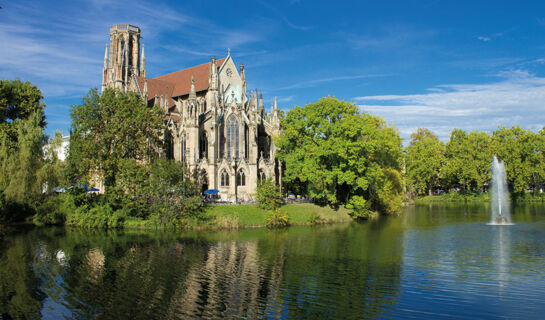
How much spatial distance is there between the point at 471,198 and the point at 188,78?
62204 mm

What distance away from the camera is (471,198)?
86.1 meters

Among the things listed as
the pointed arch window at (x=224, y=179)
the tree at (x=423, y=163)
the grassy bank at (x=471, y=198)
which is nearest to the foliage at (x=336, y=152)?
the pointed arch window at (x=224, y=179)

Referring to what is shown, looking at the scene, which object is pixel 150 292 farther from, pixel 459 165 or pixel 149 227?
pixel 459 165

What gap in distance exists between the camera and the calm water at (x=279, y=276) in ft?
53.2

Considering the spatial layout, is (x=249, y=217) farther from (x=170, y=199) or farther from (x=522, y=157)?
(x=522, y=157)

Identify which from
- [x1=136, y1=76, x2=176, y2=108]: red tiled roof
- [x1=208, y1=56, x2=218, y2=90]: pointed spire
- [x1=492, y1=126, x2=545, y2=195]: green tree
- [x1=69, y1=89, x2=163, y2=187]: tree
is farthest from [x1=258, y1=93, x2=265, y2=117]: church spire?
[x1=492, y1=126, x2=545, y2=195]: green tree

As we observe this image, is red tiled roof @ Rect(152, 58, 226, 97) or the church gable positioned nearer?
the church gable

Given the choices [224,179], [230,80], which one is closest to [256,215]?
[224,179]

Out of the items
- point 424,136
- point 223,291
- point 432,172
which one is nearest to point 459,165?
point 432,172

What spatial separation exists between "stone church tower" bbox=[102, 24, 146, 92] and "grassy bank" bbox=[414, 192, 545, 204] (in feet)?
213

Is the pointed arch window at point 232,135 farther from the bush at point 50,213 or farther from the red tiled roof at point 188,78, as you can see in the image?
the bush at point 50,213

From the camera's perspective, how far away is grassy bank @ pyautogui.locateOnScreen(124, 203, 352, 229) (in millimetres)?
42344

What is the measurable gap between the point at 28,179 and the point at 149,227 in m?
13.1

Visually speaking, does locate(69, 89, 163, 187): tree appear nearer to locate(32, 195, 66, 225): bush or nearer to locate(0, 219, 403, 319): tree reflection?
locate(32, 195, 66, 225): bush
